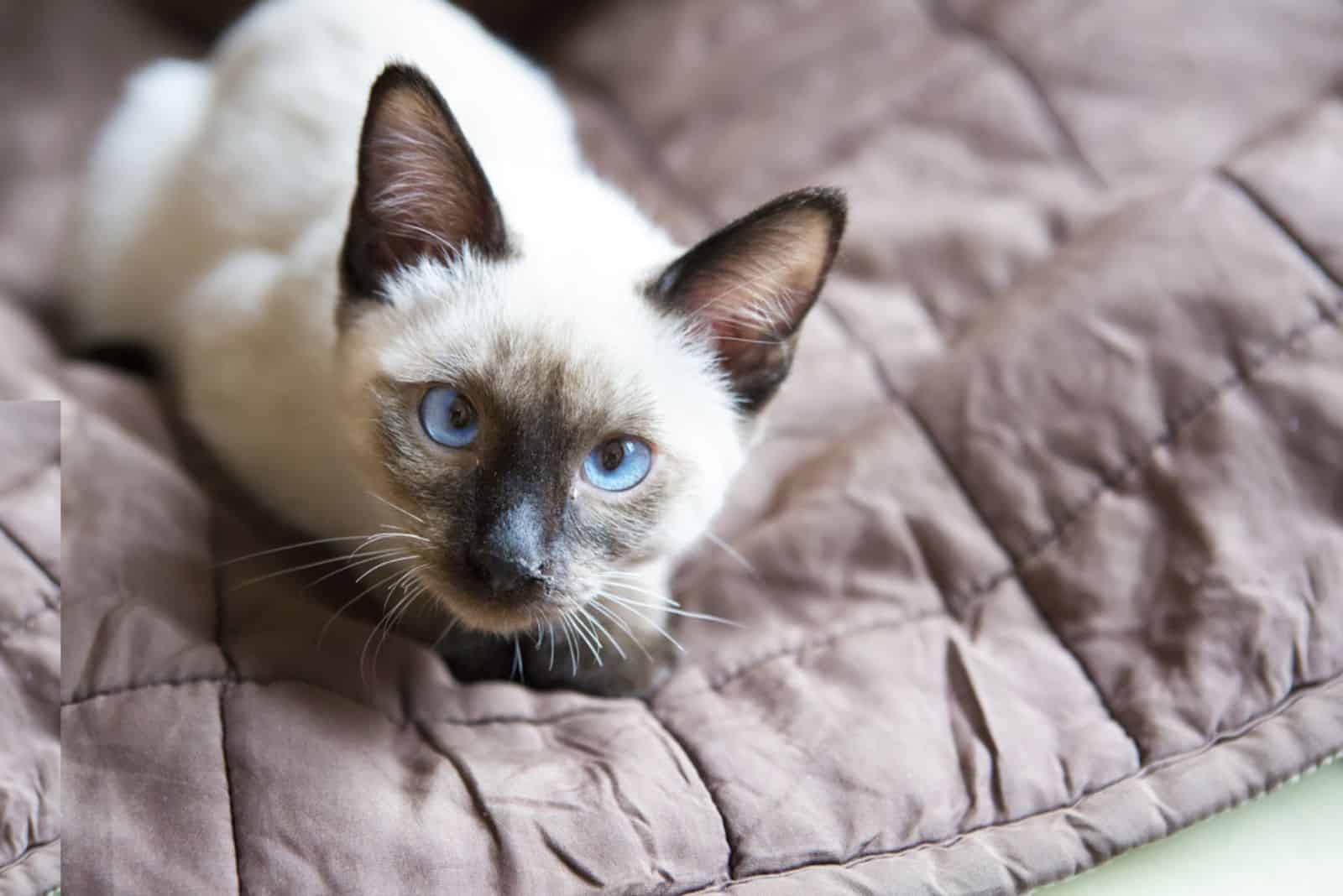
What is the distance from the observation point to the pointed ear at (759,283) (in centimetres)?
120

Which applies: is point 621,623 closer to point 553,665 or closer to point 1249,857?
point 553,665

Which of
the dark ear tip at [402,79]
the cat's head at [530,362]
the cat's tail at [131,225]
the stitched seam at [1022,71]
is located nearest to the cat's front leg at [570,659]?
the cat's head at [530,362]

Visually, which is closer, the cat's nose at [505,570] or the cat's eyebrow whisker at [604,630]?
the cat's nose at [505,570]

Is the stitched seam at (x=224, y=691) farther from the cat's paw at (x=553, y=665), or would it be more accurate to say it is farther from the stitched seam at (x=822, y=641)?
the stitched seam at (x=822, y=641)

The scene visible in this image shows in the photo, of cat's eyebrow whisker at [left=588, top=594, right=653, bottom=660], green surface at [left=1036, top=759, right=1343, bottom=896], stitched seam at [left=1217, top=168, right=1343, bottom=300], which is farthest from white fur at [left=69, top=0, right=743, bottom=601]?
stitched seam at [left=1217, top=168, right=1343, bottom=300]

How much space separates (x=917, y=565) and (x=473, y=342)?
653mm

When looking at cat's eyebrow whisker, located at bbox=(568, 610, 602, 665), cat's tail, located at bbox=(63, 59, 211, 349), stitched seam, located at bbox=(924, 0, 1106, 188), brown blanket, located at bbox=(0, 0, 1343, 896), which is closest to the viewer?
brown blanket, located at bbox=(0, 0, 1343, 896)

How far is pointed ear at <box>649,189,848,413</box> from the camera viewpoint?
120 cm

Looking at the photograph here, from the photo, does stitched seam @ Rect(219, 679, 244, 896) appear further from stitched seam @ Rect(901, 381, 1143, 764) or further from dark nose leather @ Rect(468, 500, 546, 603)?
stitched seam @ Rect(901, 381, 1143, 764)

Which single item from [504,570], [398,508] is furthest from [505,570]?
[398,508]

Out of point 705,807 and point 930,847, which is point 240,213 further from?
point 930,847

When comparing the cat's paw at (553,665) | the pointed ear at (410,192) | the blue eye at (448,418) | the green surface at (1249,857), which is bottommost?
the green surface at (1249,857)

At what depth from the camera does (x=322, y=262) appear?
4.68 feet

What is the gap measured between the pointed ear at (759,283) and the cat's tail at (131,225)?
918 millimetres
